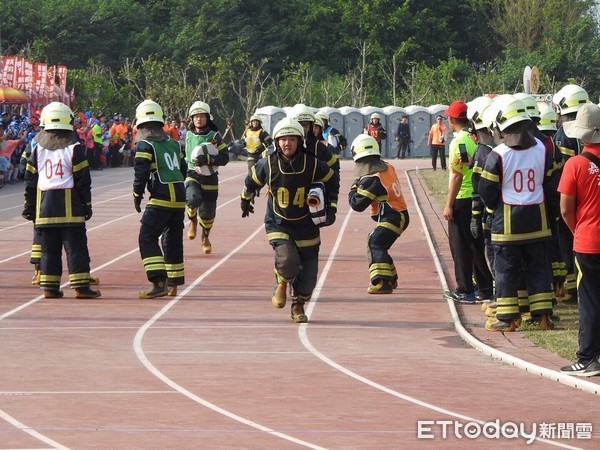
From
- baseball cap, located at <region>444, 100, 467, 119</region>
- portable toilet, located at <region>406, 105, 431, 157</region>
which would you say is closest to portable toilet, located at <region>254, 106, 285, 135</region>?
portable toilet, located at <region>406, 105, 431, 157</region>

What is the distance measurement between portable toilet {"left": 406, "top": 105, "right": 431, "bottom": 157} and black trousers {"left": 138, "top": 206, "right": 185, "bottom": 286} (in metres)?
45.5

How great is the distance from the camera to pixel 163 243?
15.5m

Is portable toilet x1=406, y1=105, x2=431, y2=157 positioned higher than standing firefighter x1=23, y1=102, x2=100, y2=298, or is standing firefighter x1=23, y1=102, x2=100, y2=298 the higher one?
standing firefighter x1=23, y1=102, x2=100, y2=298

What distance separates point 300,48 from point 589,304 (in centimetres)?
7453

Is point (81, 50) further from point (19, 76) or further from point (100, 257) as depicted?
point (100, 257)

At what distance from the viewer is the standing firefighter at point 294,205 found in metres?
13.1

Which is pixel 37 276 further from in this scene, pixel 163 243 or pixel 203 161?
pixel 203 161

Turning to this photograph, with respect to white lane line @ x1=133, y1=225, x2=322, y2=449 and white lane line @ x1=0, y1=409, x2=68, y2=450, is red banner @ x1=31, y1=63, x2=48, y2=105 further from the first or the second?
white lane line @ x1=0, y1=409, x2=68, y2=450

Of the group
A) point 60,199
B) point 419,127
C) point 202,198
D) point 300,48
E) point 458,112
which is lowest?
point 419,127

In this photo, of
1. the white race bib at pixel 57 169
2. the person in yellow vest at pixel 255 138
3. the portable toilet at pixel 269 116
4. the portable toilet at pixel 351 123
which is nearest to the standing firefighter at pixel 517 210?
the white race bib at pixel 57 169

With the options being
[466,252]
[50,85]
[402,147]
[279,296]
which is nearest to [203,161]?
[466,252]

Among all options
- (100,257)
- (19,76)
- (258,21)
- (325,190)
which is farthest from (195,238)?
(258,21)

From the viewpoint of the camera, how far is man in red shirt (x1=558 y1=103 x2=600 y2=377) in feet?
32.9

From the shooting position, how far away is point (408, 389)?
9758 millimetres
